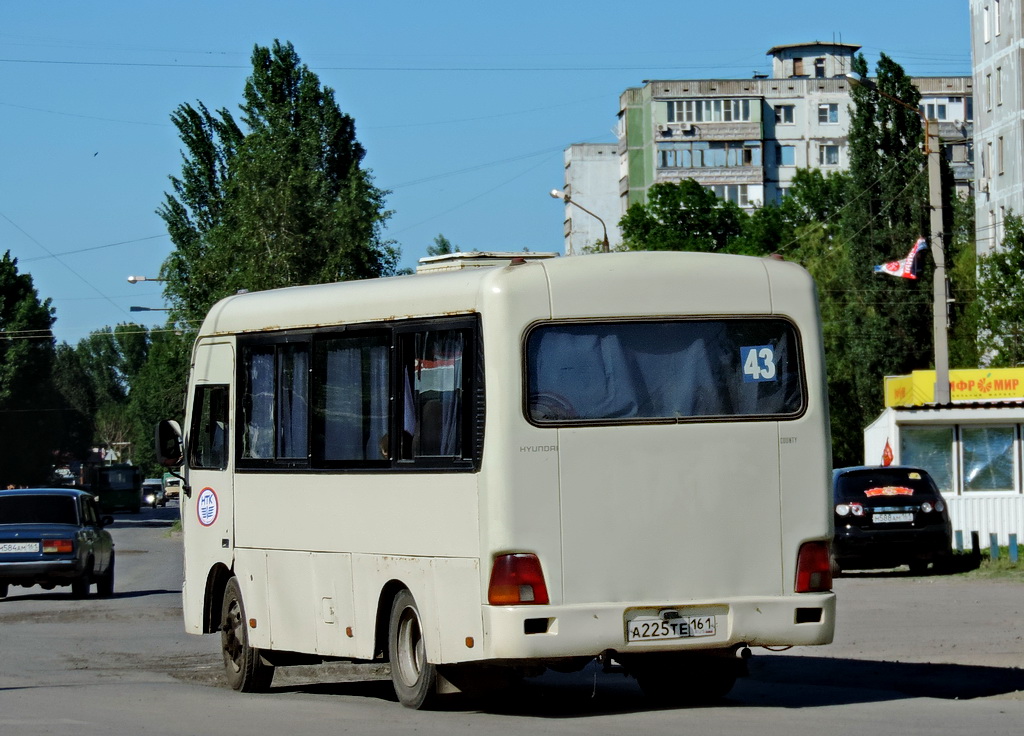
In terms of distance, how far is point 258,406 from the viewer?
13836mm

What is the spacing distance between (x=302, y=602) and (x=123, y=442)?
182688 millimetres

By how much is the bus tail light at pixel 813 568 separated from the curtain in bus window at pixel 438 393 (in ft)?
7.18

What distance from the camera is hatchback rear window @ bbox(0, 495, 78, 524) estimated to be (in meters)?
28.5

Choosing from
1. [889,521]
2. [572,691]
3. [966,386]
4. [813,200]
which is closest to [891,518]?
[889,521]

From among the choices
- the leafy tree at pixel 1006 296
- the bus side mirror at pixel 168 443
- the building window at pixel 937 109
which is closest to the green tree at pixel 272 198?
the leafy tree at pixel 1006 296

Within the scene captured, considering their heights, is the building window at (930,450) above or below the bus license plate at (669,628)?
above

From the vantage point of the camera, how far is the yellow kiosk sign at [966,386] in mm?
42375

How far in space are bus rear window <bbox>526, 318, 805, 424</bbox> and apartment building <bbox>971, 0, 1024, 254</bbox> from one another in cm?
6124

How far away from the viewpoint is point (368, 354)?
12.5 metres

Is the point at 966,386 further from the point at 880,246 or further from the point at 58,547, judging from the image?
the point at 880,246

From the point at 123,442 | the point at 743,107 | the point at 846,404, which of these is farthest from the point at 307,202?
the point at 123,442

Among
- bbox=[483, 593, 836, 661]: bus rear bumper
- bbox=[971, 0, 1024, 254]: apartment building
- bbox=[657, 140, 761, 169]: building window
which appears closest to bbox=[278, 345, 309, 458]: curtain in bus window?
bbox=[483, 593, 836, 661]: bus rear bumper

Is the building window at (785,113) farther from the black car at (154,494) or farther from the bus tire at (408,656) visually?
the bus tire at (408,656)

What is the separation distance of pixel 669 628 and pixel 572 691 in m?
2.50
